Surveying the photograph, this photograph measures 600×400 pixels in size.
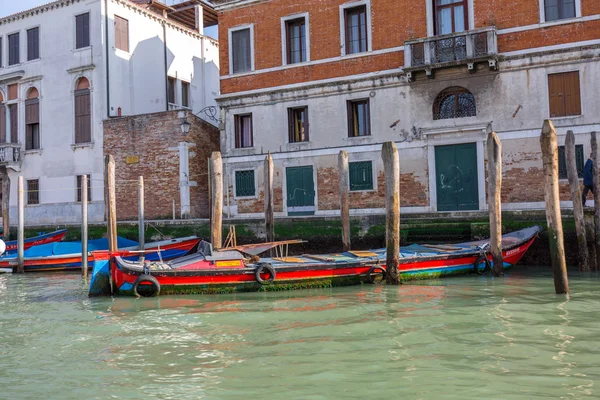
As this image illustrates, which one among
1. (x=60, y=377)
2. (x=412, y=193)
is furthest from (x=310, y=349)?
(x=412, y=193)

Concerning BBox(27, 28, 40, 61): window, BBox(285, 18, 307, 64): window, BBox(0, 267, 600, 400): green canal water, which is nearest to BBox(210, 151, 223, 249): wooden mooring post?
BBox(0, 267, 600, 400): green canal water

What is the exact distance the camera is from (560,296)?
27.2 feet

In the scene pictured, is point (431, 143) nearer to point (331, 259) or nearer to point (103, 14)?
point (331, 259)

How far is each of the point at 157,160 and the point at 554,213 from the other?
42.8ft

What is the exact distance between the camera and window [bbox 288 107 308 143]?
17300 mm

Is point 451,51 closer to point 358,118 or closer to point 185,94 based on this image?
point 358,118

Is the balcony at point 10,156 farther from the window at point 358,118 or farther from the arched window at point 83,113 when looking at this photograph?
the window at point 358,118

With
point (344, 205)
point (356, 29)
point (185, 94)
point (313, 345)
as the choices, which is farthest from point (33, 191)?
point (313, 345)

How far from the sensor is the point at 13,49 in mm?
22203

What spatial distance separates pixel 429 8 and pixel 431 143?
11.0 ft

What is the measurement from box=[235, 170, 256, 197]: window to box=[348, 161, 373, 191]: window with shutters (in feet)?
9.80

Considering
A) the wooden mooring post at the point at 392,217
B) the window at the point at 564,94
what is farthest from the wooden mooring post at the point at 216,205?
the window at the point at 564,94

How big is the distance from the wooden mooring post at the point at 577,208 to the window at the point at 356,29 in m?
6.96

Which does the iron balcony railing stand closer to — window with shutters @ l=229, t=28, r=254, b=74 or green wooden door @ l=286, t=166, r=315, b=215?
window with shutters @ l=229, t=28, r=254, b=74
